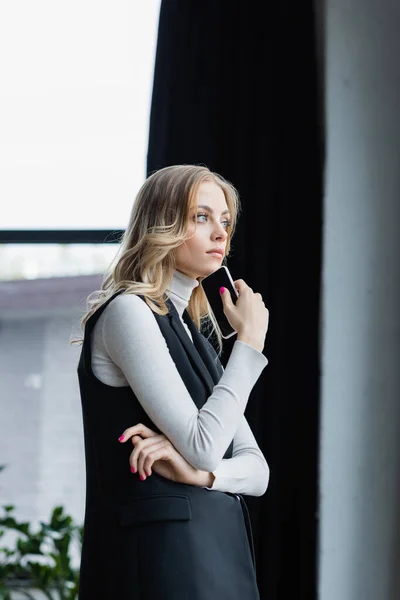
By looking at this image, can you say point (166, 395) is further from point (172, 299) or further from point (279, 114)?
point (279, 114)

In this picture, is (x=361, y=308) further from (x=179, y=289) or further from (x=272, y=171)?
(x=179, y=289)

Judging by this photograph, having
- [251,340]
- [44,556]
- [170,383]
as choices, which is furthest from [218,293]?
[44,556]

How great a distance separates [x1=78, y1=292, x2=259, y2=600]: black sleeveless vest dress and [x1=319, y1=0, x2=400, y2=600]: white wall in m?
1.46

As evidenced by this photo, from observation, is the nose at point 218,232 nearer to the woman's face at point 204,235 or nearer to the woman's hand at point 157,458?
the woman's face at point 204,235

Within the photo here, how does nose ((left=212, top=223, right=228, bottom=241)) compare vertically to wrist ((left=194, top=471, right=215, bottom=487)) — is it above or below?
above

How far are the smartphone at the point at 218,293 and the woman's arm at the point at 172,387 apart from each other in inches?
5.4

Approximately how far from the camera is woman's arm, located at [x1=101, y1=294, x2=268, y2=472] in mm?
1268

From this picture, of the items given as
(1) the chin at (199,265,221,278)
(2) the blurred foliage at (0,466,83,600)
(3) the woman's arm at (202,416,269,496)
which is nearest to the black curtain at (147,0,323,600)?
(2) the blurred foliage at (0,466,83,600)

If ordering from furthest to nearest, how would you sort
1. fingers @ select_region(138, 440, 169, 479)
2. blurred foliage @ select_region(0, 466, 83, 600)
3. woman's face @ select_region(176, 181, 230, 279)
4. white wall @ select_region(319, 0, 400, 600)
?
blurred foliage @ select_region(0, 466, 83, 600) < white wall @ select_region(319, 0, 400, 600) < woman's face @ select_region(176, 181, 230, 279) < fingers @ select_region(138, 440, 169, 479)

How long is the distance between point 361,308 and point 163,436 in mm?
1633

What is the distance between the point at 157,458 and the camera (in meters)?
1.26

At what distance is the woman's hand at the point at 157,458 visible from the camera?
1262mm

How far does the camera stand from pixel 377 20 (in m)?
2.92

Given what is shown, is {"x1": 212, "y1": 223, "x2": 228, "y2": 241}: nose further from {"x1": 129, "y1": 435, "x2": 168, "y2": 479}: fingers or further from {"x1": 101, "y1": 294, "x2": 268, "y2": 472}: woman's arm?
{"x1": 129, "y1": 435, "x2": 168, "y2": 479}: fingers
